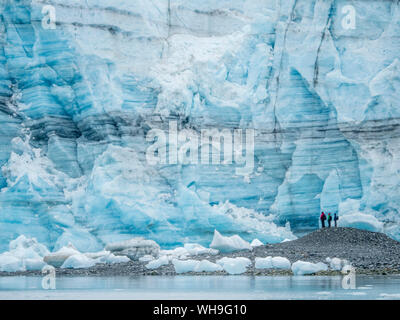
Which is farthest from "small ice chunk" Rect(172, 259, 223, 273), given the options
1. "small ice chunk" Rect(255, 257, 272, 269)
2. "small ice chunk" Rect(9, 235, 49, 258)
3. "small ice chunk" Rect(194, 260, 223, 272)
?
→ "small ice chunk" Rect(9, 235, 49, 258)

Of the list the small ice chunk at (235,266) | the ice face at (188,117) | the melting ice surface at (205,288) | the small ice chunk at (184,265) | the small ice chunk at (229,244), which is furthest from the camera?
the ice face at (188,117)

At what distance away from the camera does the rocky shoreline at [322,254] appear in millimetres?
14219

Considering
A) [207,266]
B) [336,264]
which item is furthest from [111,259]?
[336,264]

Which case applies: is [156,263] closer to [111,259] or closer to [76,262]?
[111,259]

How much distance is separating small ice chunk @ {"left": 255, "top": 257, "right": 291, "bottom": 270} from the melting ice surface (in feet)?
3.72

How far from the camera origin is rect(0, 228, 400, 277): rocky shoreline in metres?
14.2

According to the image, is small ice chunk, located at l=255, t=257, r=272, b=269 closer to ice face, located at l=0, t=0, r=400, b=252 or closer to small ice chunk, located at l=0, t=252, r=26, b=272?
ice face, located at l=0, t=0, r=400, b=252

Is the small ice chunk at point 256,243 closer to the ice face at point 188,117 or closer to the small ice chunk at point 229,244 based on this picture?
the ice face at point 188,117

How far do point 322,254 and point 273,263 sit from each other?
1489 millimetres

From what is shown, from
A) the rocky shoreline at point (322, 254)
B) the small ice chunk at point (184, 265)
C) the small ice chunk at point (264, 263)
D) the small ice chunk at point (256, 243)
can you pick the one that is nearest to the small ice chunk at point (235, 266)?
the rocky shoreline at point (322, 254)

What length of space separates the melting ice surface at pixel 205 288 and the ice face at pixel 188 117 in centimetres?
538
